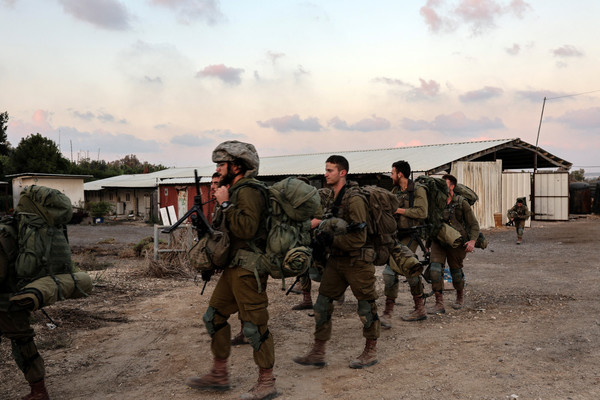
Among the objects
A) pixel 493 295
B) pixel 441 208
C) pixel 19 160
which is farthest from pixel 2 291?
pixel 19 160

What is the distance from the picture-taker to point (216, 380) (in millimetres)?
3834

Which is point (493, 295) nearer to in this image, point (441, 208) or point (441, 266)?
point (441, 266)

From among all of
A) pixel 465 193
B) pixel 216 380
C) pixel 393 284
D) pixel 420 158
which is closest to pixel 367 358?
pixel 216 380

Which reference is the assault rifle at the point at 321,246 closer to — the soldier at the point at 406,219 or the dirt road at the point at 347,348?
the dirt road at the point at 347,348

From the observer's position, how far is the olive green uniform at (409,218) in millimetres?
5795

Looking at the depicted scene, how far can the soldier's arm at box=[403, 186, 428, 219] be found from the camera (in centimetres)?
578

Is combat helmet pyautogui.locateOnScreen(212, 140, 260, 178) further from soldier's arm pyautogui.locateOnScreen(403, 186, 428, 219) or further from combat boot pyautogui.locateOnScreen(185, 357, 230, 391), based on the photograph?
soldier's arm pyautogui.locateOnScreen(403, 186, 428, 219)

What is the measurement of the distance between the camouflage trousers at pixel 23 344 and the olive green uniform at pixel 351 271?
88.4 inches

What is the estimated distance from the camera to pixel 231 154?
3.70 meters

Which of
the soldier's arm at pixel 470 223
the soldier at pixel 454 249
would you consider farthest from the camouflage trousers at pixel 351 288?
the soldier's arm at pixel 470 223

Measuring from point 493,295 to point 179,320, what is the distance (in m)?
4.56

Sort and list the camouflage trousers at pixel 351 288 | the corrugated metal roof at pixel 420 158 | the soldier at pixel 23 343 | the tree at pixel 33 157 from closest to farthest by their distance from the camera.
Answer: the soldier at pixel 23 343
the camouflage trousers at pixel 351 288
the corrugated metal roof at pixel 420 158
the tree at pixel 33 157

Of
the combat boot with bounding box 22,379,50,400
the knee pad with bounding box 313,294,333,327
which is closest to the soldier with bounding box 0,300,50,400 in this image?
the combat boot with bounding box 22,379,50,400

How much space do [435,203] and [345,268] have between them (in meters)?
2.51
